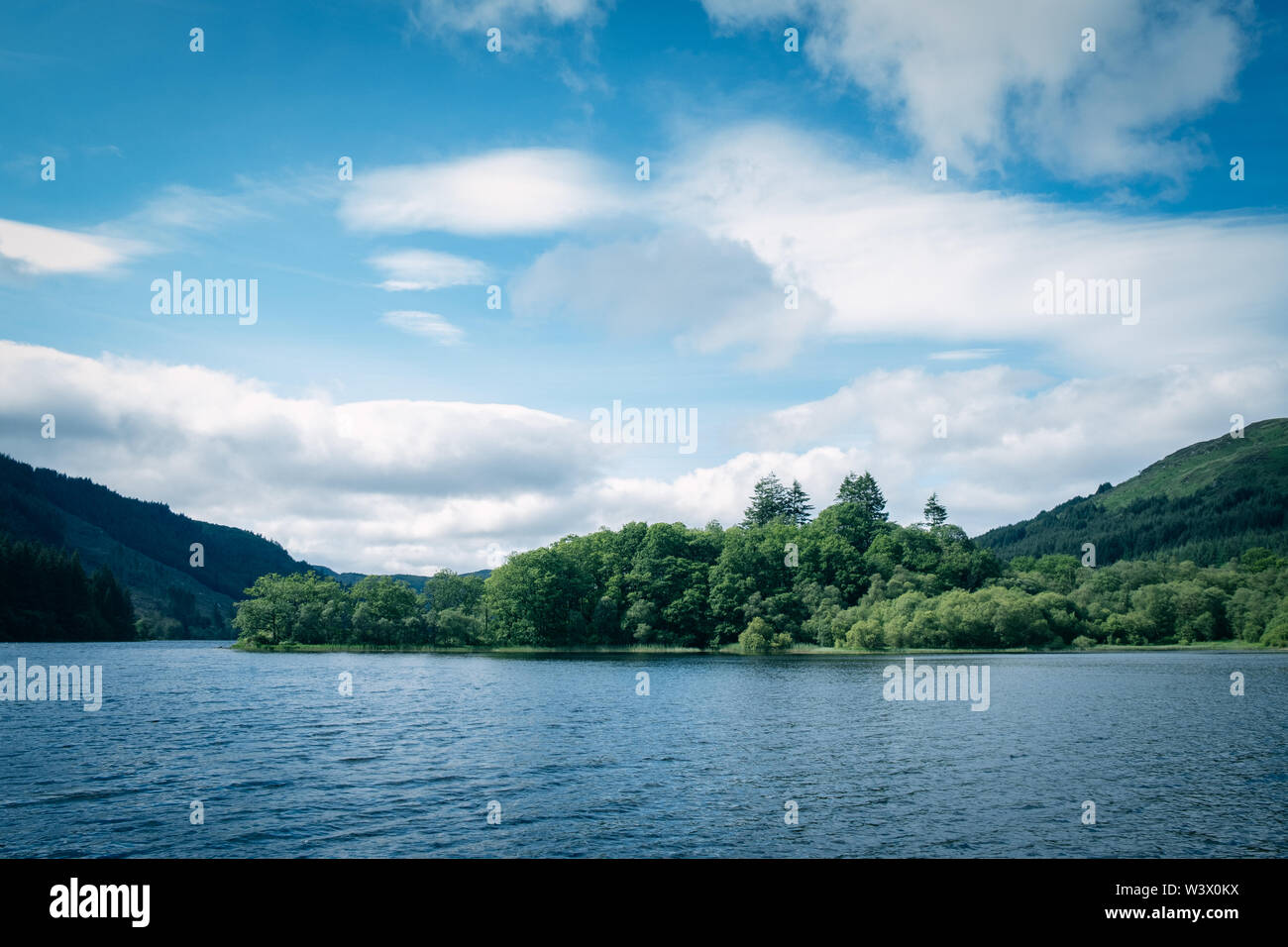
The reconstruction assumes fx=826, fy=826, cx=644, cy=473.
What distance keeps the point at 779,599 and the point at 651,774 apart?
395 ft

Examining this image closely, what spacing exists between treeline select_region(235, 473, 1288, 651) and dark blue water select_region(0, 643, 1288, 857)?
71.8m

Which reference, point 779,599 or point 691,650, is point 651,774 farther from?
point 691,650

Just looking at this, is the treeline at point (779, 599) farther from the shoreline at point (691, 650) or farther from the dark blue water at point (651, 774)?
the dark blue water at point (651, 774)

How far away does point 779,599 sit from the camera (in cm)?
15400

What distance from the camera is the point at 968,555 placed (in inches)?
6688

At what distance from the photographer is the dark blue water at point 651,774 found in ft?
86.0

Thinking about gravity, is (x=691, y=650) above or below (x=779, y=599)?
below

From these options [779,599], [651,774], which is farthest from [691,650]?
[651,774]

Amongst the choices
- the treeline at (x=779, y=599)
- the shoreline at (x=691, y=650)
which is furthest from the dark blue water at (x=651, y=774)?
the treeline at (x=779, y=599)

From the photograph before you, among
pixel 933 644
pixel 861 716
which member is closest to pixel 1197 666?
pixel 933 644

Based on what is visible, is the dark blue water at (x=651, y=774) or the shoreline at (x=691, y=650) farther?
the shoreline at (x=691, y=650)

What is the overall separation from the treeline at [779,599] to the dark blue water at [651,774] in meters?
71.8

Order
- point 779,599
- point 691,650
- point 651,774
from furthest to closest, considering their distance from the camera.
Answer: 1. point 691,650
2. point 779,599
3. point 651,774

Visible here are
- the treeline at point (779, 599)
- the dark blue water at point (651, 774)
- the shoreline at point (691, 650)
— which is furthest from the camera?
the treeline at point (779, 599)
